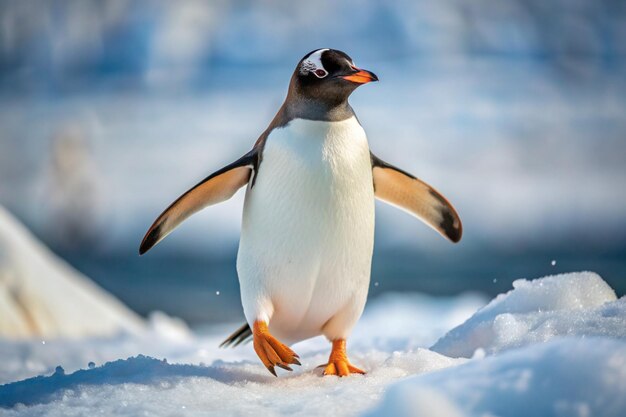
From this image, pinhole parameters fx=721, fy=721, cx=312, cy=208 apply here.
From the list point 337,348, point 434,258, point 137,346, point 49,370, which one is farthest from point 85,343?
point 434,258

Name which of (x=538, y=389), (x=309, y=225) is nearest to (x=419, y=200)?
(x=309, y=225)

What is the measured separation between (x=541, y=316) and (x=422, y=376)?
1.91 ft

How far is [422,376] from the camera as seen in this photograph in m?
1.07

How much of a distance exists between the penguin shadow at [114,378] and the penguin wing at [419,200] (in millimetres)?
614

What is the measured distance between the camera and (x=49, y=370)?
2.16 m

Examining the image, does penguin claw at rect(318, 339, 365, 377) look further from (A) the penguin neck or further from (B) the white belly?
(A) the penguin neck

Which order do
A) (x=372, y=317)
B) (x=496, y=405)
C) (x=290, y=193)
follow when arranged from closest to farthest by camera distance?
1. (x=496, y=405)
2. (x=290, y=193)
3. (x=372, y=317)

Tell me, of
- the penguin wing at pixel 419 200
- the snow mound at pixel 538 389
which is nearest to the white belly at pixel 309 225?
the penguin wing at pixel 419 200

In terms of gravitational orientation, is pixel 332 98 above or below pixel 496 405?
above

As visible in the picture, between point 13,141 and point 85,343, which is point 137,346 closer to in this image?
point 85,343

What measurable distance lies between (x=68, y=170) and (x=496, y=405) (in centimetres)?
674

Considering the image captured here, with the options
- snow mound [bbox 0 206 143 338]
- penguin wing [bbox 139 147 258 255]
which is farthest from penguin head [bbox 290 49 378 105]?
snow mound [bbox 0 206 143 338]

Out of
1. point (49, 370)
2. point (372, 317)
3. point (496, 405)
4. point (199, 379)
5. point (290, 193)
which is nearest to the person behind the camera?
point (496, 405)

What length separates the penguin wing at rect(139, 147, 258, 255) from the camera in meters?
1.64
